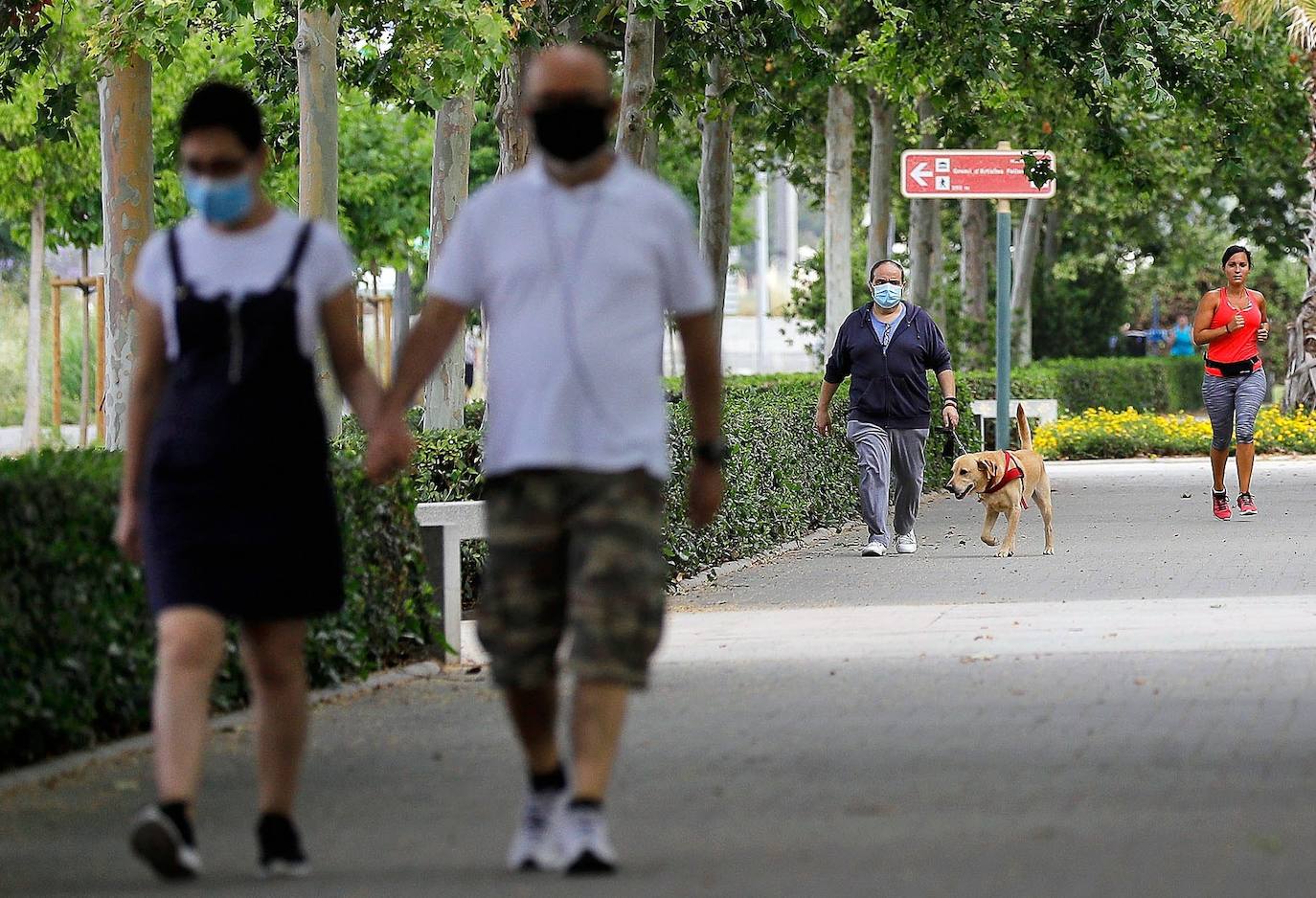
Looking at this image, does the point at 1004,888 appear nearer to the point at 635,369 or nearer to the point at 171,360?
the point at 635,369

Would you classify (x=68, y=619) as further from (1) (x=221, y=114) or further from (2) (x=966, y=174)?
(2) (x=966, y=174)

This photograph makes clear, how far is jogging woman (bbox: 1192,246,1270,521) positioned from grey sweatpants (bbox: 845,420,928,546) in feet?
10.4

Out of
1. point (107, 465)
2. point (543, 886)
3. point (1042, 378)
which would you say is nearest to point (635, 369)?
point (543, 886)

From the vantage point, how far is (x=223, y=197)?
5289 mm

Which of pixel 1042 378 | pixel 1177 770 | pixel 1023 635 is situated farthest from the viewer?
pixel 1042 378

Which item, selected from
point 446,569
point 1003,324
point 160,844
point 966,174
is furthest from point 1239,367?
point 160,844

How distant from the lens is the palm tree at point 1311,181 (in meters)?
29.7

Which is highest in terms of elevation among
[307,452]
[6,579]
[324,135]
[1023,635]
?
[324,135]

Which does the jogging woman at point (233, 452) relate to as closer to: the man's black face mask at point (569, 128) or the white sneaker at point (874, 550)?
the man's black face mask at point (569, 128)

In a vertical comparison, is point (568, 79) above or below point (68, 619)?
above

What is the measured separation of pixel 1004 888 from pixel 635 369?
137 cm

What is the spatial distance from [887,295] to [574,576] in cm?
956

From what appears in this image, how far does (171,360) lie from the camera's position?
5.38 meters

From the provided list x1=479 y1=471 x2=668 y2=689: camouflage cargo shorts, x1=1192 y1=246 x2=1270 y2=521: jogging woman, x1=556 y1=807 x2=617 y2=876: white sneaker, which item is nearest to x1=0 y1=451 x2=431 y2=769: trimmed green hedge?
x1=479 y1=471 x2=668 y2=689: camouflage cargo shorts
